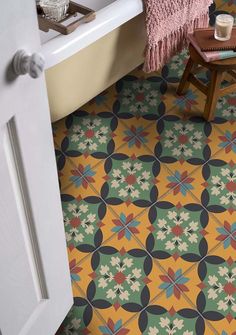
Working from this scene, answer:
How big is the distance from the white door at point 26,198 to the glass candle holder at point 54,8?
941mm

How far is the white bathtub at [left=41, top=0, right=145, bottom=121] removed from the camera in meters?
1.76

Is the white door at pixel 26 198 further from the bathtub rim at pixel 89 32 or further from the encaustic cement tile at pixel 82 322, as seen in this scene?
the bathtub rim at pixel 89 32

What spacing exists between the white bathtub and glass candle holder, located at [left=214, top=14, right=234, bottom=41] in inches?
11.3

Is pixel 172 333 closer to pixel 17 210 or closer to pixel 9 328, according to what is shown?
pixel 9 328

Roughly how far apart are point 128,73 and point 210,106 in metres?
0.42

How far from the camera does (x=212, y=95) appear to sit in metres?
2.17

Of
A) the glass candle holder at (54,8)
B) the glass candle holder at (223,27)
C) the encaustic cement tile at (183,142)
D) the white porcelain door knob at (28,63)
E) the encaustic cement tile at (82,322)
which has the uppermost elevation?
the white porcelain door knob at (28,63)

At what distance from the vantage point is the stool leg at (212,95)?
212cm

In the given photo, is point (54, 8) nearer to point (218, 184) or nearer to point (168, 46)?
point (168, 46)

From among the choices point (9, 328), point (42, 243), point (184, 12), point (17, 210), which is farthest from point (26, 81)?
point (184, 12)

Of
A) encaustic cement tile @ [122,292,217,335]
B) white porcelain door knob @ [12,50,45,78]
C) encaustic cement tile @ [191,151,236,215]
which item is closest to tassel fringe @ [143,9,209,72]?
encaustic cement tile @ [191,151,236,215]

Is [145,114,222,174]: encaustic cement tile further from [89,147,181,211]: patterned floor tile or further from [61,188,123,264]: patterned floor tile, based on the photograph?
[61,188,123,264]: patterned floor tile

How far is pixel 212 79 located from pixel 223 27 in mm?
198

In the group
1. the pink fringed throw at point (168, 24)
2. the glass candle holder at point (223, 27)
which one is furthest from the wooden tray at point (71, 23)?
the glass candle holder at point (223, 27)
